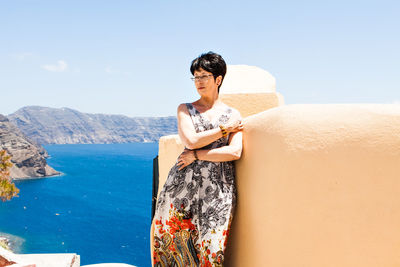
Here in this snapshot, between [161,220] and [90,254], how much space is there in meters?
50.7

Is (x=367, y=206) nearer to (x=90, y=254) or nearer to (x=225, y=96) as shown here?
(x=225, y=96)

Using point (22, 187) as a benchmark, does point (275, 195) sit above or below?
above

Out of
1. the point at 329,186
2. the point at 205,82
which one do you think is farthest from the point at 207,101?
the point at 329,186

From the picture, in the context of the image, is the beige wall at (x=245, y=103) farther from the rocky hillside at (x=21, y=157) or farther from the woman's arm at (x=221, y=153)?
the rocky hillside at (x=21, y=157)

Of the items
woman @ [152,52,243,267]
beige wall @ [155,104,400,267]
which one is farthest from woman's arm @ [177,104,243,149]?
beige wall @ [155,104,400,267]

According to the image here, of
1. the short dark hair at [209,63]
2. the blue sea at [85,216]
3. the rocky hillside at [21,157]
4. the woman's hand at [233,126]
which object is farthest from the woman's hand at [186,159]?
the rocky hillside at [21,157]

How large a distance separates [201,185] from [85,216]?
64321 mm

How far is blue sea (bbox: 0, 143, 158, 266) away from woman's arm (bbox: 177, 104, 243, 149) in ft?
151

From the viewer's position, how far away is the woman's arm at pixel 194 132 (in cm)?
251

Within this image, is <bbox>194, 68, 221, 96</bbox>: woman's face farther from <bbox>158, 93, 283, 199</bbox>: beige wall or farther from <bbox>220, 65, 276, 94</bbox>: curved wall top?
<bbox>220, 65, 276, 94</bbox>: curved wall top

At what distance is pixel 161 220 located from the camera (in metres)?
2.69

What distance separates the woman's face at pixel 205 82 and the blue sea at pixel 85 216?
46164 mm

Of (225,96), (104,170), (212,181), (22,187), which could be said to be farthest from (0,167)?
(104,170)

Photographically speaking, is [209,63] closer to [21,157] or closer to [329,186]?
[329,186]
